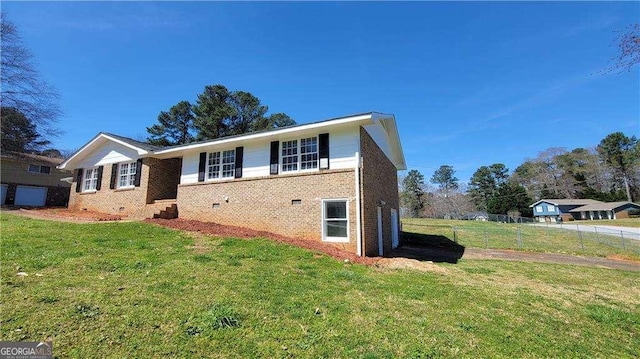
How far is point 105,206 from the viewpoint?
19.2 metres

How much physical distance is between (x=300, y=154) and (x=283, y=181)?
1397mm

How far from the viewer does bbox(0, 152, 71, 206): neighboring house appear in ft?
91.6

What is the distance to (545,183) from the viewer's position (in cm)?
6669

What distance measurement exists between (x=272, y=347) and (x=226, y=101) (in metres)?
38.1

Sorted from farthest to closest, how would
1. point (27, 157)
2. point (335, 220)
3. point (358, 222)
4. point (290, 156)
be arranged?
point (27, 157) < point (290, 156) < point (335, 220) < point (358, 222)

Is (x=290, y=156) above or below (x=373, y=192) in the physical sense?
above

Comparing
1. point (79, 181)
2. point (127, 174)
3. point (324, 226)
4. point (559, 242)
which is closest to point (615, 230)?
point (559, 242)

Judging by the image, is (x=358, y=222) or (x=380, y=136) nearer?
(x=358, y=222)

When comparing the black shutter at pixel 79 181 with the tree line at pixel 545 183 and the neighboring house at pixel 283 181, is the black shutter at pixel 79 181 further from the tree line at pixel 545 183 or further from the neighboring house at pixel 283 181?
the tree line at pixel 545 183

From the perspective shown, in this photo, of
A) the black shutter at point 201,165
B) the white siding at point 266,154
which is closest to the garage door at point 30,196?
the white siding at point 266,154

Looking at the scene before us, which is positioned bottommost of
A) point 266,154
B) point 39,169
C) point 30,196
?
point 30,196

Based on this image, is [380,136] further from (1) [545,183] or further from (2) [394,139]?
(1) [545,183]

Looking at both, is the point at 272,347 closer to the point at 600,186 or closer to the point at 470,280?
the point at 470,280

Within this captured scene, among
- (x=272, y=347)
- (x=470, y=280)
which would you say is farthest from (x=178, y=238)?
(x=470, y=280)
